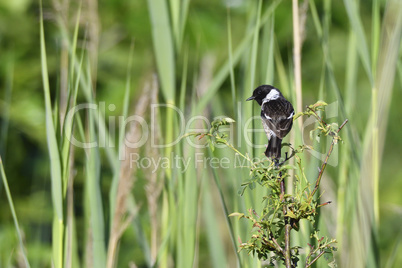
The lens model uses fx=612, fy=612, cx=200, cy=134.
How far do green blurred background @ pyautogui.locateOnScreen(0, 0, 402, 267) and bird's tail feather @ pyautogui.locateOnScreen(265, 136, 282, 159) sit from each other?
21 centimetres

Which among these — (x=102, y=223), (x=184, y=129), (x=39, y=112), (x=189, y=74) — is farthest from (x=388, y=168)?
(x=102, y=223)

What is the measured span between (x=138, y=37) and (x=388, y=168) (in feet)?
4.51

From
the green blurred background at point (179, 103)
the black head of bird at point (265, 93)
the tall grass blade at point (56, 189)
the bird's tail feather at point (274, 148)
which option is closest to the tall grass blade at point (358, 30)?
the green blurred background at point (179, 103)

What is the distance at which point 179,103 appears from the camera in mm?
1580

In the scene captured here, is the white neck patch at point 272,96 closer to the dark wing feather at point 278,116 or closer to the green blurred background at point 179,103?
the dark wing feather at point 278,116

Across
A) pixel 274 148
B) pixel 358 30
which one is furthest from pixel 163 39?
pixel 274 148

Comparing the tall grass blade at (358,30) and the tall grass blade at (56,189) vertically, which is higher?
the tall grass blade at (358,30)

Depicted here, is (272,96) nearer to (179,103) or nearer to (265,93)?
(265,93)

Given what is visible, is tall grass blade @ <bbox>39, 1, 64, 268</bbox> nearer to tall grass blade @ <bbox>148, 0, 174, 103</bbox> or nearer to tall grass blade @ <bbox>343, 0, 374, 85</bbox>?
tall grass blade @ <bbox>148, 0, 174, 103</bbox>

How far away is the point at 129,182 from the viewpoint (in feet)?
4.85

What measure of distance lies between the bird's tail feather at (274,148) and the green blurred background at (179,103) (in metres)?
0.21

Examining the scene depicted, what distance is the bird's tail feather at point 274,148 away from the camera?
0.86 meters

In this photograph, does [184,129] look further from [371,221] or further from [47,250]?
[47,250]

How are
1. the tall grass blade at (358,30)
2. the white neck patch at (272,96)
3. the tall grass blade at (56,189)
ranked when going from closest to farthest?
1. the white neck patch at (272,96)
2. the tall grass blade at (56,189)
3. the tall grass blade at (358,30)
